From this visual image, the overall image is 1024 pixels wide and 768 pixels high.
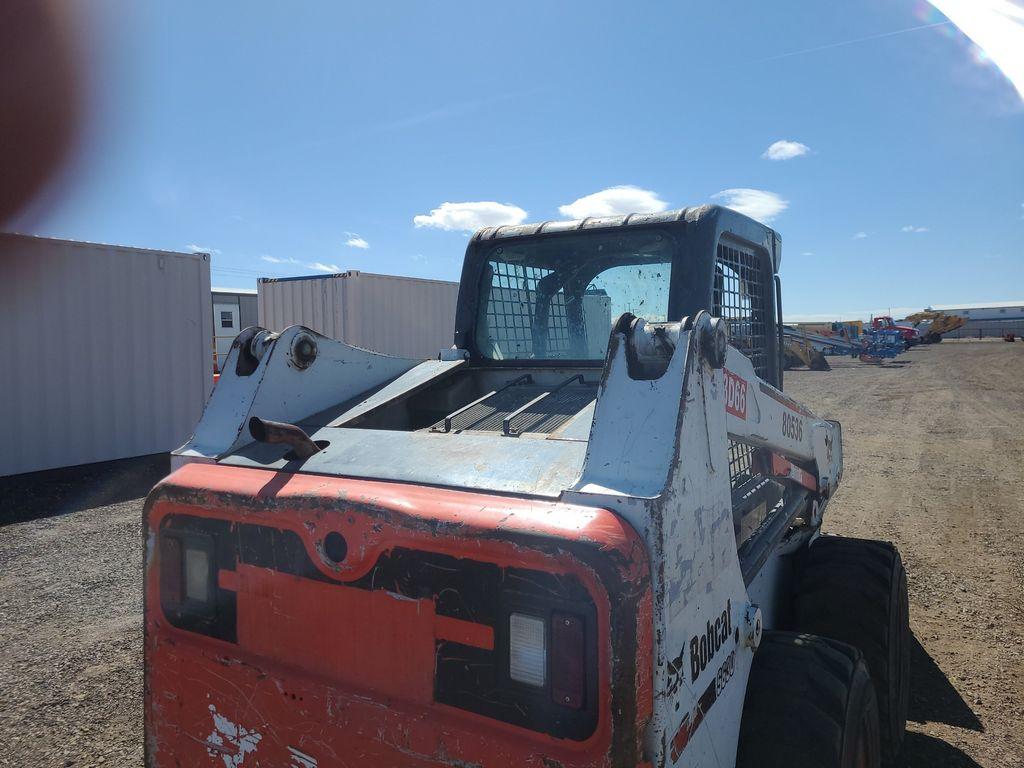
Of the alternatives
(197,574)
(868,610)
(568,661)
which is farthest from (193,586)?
(868,610)

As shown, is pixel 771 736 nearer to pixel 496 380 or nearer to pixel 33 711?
pixel 496 380

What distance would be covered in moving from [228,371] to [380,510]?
108cm

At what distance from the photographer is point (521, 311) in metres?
3.34

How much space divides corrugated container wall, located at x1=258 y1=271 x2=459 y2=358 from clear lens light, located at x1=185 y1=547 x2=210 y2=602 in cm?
1112

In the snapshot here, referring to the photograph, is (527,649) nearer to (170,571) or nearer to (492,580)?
(492,580)

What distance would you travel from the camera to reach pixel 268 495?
1.81 m

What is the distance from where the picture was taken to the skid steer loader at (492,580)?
1436mm

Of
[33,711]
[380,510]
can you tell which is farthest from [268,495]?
[33,711]

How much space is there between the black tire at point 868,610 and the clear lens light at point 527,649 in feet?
6.86

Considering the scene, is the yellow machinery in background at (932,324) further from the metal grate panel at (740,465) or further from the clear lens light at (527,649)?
the clear lens light at (527,649)

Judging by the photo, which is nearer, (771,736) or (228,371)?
(771,736)

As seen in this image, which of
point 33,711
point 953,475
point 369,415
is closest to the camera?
point 369,415

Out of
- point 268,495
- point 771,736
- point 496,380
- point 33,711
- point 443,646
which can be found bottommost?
point 33,711

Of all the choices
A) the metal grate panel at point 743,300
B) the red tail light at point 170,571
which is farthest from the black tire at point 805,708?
the red tail light at point 170,571
